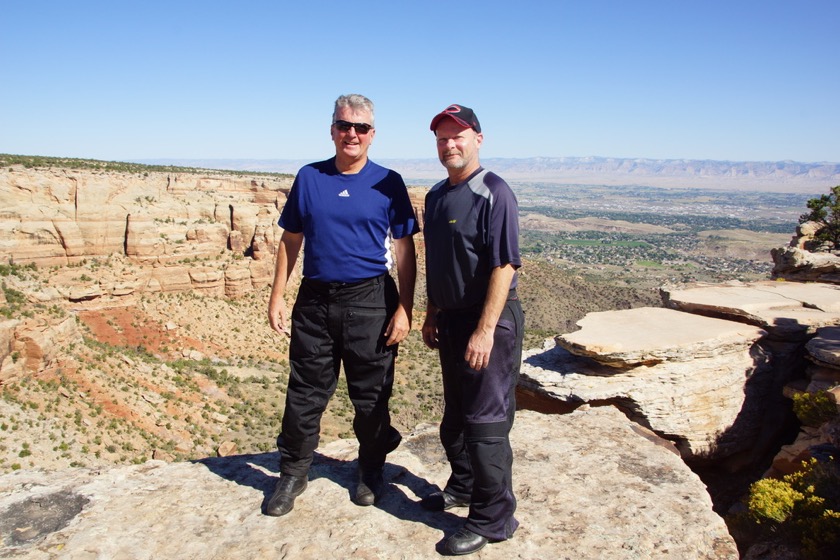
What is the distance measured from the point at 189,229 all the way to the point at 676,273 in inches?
2792

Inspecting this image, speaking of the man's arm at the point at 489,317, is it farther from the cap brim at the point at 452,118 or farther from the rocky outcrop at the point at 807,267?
the rocky outcrop at the point at 807,267

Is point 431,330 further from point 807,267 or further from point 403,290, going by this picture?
point 807,267

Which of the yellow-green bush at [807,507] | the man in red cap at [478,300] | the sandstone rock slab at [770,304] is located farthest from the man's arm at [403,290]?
the sandstone rock slab at [770,304]

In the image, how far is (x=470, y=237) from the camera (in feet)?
11.8

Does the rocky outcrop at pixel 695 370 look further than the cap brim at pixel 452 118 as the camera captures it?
Yes

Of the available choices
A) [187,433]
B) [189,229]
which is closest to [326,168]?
[187,433]

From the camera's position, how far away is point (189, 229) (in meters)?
30.2

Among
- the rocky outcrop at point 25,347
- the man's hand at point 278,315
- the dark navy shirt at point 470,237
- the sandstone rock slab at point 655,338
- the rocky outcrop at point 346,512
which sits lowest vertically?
the rocky outcrop at point 25,347

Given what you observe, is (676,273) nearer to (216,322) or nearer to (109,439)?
(216,322)

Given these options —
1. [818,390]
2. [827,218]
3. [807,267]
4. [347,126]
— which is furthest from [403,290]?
[827,218]

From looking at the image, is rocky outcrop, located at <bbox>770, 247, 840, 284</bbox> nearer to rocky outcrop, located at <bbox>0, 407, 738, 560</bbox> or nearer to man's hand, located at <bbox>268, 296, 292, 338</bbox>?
rocky outcrop, located at <bbox>0, 407, 738, 560</bbox>

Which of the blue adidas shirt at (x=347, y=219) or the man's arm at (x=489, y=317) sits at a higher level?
the blue adidas shirt at (x=347, y=219)

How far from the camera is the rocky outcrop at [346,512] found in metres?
3.72

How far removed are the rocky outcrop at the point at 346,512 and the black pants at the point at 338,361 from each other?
0.44 metres
